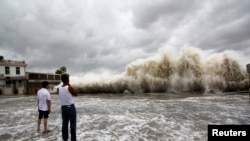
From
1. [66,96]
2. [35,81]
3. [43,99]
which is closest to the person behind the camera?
[66,96]

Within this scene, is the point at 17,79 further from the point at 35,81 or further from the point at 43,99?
the point at 43,99

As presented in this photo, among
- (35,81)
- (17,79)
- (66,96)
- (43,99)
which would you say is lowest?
(43,99)

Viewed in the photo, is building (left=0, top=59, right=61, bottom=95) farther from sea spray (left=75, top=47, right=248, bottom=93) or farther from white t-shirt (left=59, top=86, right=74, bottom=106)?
white t-shirt (left=59, top=86, right=74, bottom=106)

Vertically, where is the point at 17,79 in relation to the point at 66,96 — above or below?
above

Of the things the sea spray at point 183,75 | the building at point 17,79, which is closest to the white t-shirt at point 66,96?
the sea spray at point 183,75

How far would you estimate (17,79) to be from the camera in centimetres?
3603

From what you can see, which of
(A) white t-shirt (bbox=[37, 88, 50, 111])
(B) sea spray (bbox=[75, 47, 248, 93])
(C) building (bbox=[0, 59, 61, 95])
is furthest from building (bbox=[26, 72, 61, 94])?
(A) white t-shirt (bbox=[37, 88, 50, 111])

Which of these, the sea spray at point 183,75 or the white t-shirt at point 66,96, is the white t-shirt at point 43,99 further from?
the sea spray at point 183,75

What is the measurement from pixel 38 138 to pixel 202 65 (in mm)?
21862

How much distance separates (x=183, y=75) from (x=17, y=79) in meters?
27.7

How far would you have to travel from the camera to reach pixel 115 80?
1150 inches

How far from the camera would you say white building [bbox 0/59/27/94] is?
116ft

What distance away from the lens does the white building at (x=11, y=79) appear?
3522 cm

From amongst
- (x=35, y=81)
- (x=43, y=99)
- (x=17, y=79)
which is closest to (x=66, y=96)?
(x=43, y=99)
